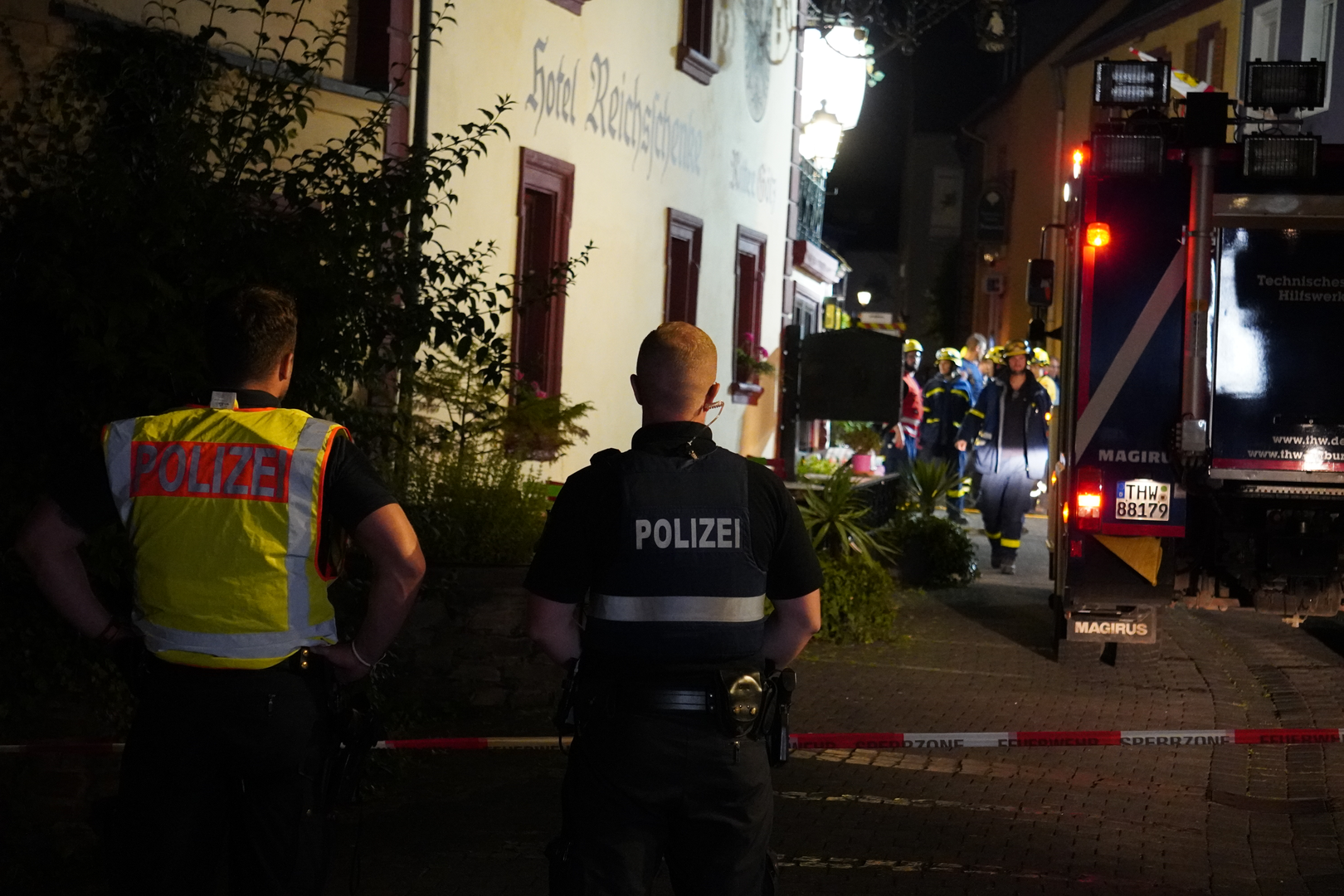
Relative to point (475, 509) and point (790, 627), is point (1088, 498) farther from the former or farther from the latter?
point (790, 627)

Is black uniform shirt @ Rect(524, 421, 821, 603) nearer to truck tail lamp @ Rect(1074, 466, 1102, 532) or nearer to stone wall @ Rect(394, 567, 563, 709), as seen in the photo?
stone wall @ Rect(394, 567, 563, 709)

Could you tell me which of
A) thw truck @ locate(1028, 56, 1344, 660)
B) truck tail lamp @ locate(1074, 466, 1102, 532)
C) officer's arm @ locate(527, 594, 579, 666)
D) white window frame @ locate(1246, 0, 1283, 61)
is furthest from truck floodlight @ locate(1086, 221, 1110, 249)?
white window frame @ locate(1246, 0, 1283, 61)

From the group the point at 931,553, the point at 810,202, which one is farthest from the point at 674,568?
the point at 810,202

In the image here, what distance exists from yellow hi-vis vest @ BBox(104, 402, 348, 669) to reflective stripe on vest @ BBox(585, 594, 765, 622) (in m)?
0.64

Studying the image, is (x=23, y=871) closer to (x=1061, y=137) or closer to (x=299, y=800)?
(x=299, y=800)

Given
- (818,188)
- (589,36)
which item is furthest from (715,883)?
(818,188)

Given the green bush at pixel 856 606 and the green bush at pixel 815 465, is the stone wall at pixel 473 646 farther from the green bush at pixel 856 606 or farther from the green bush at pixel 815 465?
the green bush at pixel 815 465

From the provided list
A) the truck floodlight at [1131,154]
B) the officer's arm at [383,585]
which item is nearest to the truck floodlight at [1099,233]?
the truck floodlight at [1131,154]

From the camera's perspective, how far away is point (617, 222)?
1404cm

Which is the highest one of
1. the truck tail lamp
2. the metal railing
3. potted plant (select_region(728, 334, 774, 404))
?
the metal railing

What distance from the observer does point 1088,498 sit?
31.8 feet

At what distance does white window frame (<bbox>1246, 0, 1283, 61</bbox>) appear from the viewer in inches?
959

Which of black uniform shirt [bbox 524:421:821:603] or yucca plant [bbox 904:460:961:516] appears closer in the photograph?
black uniform shirt [bbox 524:421:821:603]

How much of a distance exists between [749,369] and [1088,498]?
28.4 feet
